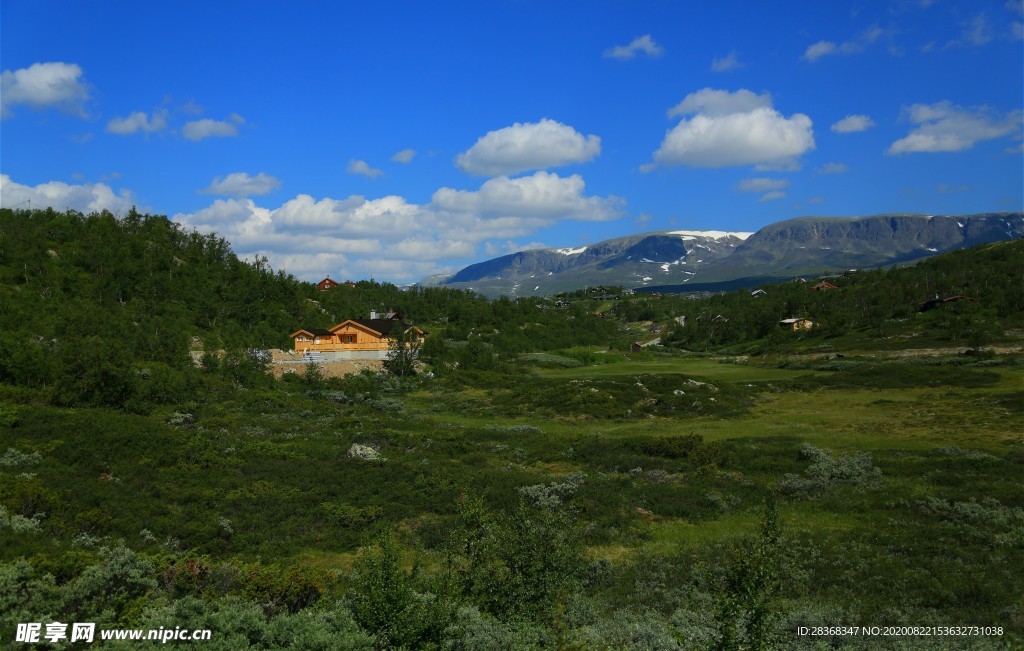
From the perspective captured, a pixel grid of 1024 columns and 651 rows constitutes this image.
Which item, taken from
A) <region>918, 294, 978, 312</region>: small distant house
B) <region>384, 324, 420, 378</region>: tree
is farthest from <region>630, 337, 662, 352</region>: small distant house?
<region>384, 324, 420, 378</region>: tree

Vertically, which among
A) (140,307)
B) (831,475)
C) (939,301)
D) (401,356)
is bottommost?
(831,475)

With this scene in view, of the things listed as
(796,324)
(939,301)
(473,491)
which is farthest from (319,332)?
(939,301)

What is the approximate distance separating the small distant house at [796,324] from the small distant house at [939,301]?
19.4m

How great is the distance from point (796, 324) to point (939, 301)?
24.6m

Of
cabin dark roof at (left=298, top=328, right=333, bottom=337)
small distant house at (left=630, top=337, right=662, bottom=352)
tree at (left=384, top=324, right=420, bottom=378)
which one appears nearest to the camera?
tree at (left=384, top=324, right=420, bottom=378)

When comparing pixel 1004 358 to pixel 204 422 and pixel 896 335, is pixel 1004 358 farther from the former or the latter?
pixel 204 422

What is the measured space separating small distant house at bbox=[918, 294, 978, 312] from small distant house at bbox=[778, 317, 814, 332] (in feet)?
63.8

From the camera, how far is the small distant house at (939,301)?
108 metres

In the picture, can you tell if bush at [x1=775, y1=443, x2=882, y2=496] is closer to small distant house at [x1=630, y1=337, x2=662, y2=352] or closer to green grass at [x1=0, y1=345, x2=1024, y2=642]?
green grass at [x1=0, y1=345, x2=1024, y2=642]

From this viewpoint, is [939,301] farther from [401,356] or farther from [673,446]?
[673,446]

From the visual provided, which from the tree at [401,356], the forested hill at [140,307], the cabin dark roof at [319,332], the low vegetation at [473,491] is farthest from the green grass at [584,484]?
the cabin dark roof at [319,332]

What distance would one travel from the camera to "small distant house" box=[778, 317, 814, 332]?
12164 cm

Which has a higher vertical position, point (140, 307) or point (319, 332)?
point (140, 307)

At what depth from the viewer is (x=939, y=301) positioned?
11294 centimetres
